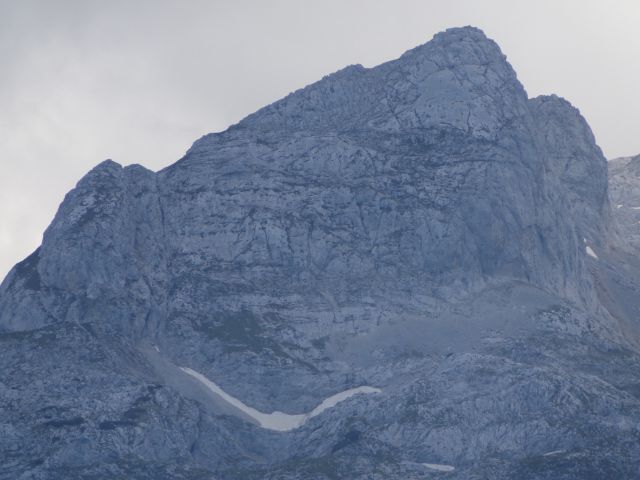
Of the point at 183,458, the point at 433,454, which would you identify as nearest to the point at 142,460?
the point at 183,458

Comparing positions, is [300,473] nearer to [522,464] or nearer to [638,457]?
[522,464]

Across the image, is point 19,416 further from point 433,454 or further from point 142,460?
point 433,454

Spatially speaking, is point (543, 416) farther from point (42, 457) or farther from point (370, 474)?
point (42, 457)

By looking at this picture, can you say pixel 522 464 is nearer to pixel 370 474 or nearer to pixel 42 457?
pixel 370 474

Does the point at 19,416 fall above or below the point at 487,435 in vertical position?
above

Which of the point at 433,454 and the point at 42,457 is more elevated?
the point at 42,457

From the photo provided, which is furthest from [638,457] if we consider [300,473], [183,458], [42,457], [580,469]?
[42,457]

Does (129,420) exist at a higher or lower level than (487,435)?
higher
